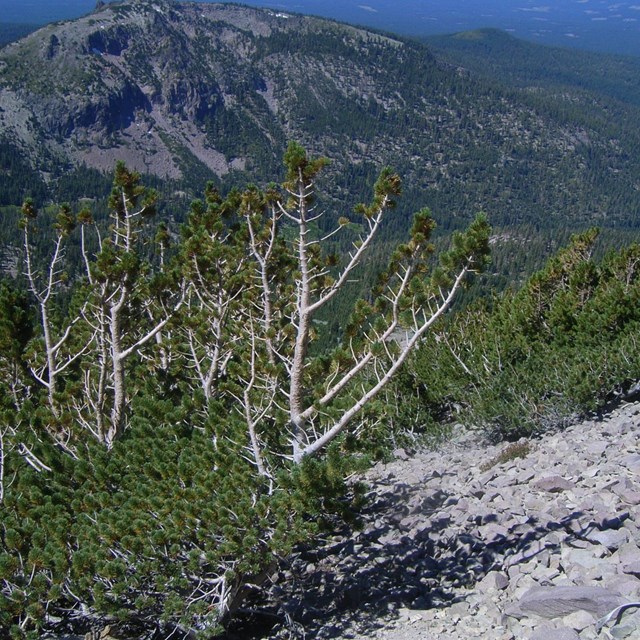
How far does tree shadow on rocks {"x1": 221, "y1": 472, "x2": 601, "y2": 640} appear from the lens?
870 cm

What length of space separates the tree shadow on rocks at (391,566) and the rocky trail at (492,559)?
0.02 metres

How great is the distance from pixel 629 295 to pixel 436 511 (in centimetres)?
1042

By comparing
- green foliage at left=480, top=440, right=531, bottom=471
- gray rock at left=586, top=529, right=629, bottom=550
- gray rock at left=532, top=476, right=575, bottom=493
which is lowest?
green foliage at left=480, top=440, right=531, bottom=471

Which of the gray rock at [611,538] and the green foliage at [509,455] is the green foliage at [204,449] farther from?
the green foliage at [509,455]

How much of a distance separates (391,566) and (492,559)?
157cm

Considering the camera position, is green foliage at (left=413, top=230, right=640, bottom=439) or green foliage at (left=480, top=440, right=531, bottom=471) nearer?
green foliage at (left=480, top=440, right=531, bottom=471)

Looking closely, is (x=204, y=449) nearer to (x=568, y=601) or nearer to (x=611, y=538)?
(x=568, y=601)

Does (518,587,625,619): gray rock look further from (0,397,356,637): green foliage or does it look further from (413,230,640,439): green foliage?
(413,230,640,439): green foliage

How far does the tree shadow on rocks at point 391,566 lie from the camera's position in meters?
8.70

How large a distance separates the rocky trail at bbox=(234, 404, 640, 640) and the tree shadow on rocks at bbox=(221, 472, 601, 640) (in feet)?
0.06

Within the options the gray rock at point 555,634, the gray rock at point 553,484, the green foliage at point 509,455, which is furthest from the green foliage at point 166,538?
the green foliage at point 509,455

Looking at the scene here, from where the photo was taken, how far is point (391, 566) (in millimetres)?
9820

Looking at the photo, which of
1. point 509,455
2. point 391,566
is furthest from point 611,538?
point 509,455

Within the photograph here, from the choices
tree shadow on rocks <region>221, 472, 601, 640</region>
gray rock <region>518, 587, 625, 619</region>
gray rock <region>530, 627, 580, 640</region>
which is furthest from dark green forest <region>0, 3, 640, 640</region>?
gray rock <region>530, 627, 580, 640</region>
